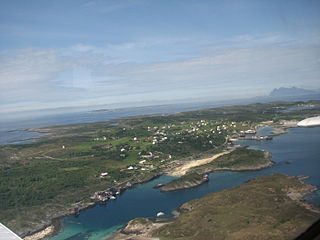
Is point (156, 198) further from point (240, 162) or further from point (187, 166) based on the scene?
point (240, 162)

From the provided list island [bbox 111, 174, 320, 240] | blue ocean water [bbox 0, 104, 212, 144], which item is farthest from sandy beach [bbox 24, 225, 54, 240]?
blue ocean water [bbox 0, 104, 212, 144]

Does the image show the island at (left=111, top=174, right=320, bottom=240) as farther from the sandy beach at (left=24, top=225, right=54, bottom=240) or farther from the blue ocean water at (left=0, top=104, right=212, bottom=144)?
the blue ocean water at (left=0, top=104, right=212, bottom=144)

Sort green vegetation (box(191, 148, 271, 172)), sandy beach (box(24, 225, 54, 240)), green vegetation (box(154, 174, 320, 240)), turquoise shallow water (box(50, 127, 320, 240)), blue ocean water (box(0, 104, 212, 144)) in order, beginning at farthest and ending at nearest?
blue ocean water (box(0, 104, 212, 144)), green vegetation (box(191, 148, 271, 172)), turquoise shallow water (box(50, 127, 320, 240)), sandy beach (box(24, 225, 54, 240)), green vegetation (box(154, 174, 320, 240))

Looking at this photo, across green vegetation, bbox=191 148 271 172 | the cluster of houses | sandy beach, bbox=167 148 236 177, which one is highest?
green vegetation, bbox=191 148 271 172

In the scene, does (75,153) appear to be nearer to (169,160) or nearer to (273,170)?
(169,160)

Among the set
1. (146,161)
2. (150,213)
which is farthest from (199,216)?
(146,161)

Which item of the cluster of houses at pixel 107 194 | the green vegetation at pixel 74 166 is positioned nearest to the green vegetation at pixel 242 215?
the cluster of houses at pixel 107 194

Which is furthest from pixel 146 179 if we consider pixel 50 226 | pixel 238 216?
pixel 238 216
